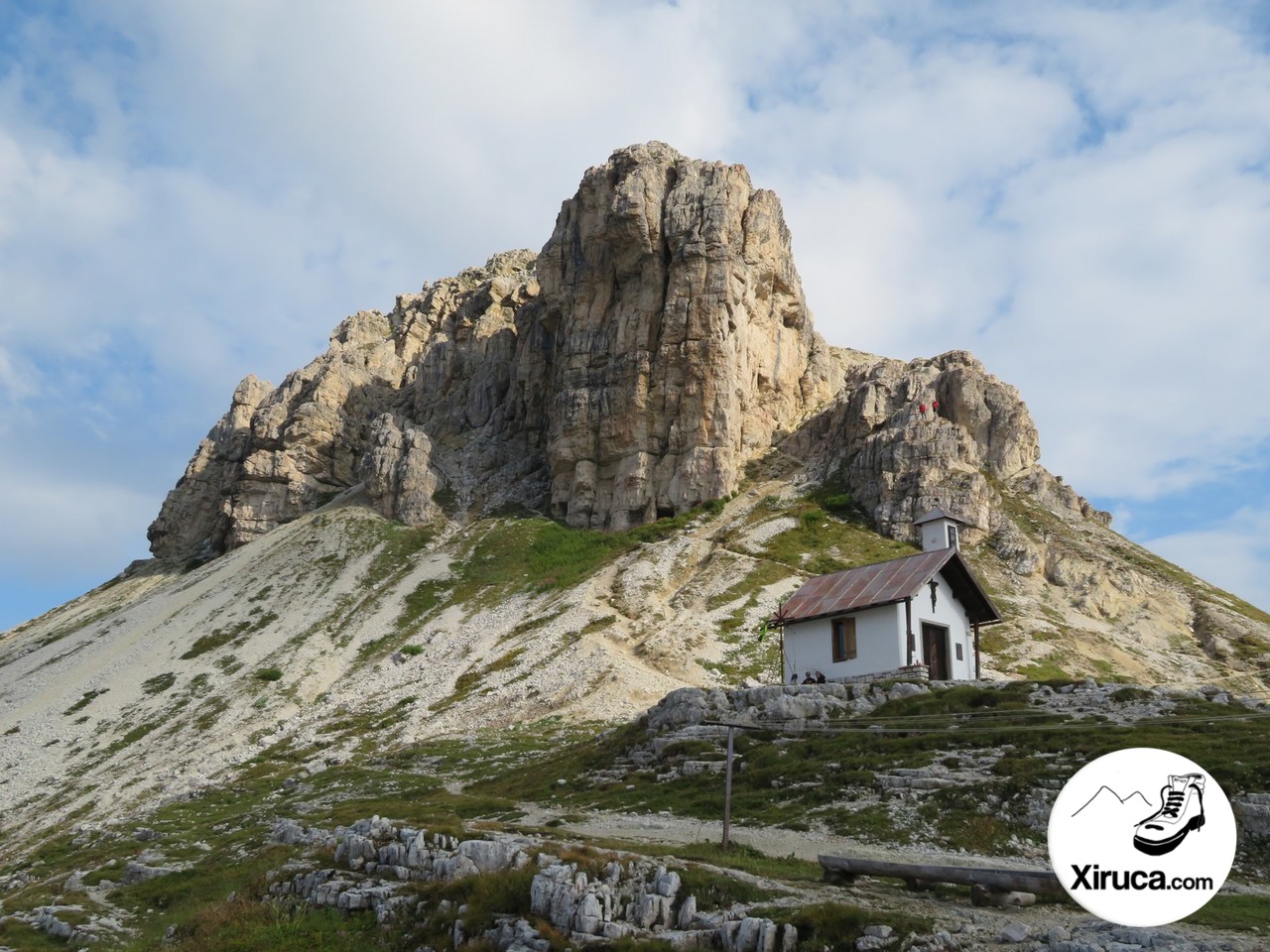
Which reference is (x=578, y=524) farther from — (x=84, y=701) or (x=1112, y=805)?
(x=1112, y=805)

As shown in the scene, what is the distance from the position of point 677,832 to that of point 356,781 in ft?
90.3

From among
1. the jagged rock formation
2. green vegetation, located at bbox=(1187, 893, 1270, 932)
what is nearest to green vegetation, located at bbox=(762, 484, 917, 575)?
the jagged rock formation

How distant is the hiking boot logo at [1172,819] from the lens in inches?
651

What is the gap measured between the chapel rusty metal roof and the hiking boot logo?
96.0 ft

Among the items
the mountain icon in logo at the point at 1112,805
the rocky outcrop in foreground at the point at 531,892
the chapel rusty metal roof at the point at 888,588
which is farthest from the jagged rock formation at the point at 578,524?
the mountain icon in logo at the point at 1112,805

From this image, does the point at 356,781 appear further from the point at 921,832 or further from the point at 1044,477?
the point at 1044,477

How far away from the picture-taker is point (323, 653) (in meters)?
89.5

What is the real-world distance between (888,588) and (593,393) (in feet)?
248

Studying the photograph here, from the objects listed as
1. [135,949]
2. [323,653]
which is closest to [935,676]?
[135,949]

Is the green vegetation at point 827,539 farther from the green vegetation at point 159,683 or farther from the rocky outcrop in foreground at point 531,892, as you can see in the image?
the rocky outcrop in foreground at point 531,892

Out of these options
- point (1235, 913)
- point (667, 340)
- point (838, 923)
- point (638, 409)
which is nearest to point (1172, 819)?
point (1235, 913)

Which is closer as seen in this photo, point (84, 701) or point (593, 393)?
point (84, 701)

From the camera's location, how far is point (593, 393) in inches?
4712

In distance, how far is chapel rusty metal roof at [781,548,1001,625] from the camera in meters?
47.4
